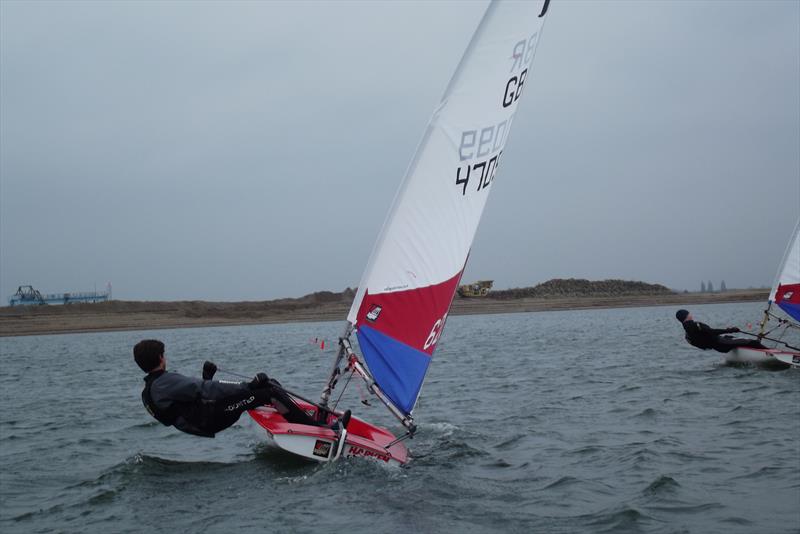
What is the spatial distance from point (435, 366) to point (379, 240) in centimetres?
1082

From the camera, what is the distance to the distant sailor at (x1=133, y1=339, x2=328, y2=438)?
6.62 metres

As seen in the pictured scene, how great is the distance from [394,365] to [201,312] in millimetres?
44524

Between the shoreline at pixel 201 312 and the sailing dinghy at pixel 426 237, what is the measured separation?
37.8 meters

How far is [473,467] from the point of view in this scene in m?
7.23

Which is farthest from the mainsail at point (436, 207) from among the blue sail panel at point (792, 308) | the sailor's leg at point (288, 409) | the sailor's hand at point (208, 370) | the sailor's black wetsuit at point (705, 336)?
the blue sail panel at point (792, 308)

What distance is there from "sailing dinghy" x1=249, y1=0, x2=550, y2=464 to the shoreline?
37.8 metres

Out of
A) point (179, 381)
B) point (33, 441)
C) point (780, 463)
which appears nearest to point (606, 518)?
point (780, 463)

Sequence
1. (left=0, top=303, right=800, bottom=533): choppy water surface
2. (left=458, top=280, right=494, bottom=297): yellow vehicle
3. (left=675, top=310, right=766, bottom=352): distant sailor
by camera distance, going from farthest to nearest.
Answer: (left=458, top=280, right=494, bottom=297): yellow vehicle < (left=675, top=310, right=766, bottom=352): distant sailor < (left=0, top=303, right=800, bottom=533): choppy water surface

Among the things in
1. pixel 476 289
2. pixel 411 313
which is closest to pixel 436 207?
pixel 411 313

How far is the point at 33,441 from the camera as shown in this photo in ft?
31.2

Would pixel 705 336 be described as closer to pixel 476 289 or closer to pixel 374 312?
pixel 374 312

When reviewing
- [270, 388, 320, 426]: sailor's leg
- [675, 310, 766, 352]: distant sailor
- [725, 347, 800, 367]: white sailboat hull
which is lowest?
[725, 347, 800, 367]: white sailboat hull

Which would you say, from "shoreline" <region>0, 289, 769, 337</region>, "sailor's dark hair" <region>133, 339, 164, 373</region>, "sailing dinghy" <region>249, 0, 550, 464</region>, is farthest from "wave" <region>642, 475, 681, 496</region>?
"shoreline" <region>0, 289, 769, 337</region>

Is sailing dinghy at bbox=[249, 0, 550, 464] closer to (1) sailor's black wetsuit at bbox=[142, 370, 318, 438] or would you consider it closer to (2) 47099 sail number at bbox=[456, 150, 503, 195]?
(2) 47099 sail number at bbox=[456, 150, 503, 195]
